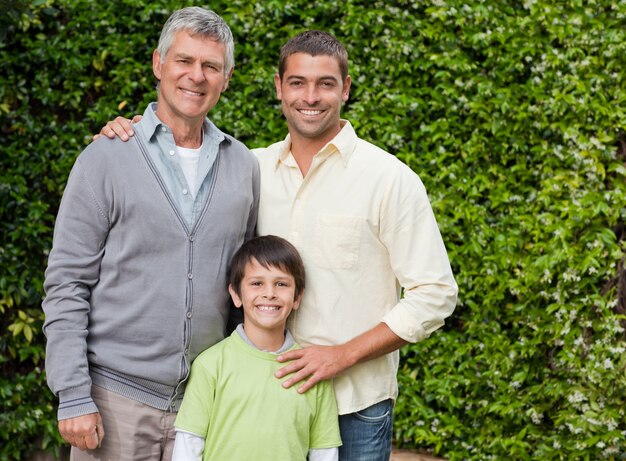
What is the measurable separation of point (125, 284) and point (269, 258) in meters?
0.43

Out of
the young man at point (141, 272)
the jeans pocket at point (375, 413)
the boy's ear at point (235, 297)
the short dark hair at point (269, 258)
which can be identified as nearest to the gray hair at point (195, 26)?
the young man at point (141, 272)

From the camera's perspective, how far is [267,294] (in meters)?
2.52

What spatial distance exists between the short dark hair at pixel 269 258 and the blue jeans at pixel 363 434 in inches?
16.8

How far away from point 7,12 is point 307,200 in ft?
7.64

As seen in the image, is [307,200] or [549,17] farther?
[549,17]

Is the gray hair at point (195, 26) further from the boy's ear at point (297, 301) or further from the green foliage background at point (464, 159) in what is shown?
the green foliage background at point (464, 159)

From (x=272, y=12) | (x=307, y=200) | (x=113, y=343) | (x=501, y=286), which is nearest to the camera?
(x=113, y=343)

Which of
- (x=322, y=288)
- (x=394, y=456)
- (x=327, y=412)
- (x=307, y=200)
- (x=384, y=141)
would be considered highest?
(x=384, y=141)

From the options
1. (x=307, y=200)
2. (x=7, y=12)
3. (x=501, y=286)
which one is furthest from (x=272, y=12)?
(x=307, y=200)

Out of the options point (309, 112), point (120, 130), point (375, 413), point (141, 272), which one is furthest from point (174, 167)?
point (375, 413)

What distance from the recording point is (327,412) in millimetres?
2525

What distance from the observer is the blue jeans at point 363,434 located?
260cm

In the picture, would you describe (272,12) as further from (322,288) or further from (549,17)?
(322,288)

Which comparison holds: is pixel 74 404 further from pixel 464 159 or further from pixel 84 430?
pixel 464 159
